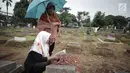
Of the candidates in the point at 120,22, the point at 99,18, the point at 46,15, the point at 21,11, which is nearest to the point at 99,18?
the point at 99,18

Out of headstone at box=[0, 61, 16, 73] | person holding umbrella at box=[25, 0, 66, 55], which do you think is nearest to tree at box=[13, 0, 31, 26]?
person holding umbrella at box=[25, 0, 66, 55]

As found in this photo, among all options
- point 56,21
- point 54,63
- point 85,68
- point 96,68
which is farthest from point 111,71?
point 54,63

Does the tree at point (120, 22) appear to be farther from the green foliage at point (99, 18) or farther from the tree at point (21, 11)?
the tree at point (21, 11)

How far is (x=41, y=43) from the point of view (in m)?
2.01

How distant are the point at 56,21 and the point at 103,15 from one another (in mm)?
33208

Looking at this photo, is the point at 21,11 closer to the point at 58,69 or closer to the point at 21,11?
the point at 21,11

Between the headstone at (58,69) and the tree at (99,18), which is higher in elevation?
the tree at (99,18)

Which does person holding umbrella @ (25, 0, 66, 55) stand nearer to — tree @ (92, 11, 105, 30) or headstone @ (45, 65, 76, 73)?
headstone @ (45, 65, 76, 73)

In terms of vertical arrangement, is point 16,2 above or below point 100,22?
above

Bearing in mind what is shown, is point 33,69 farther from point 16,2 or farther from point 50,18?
point 16,2

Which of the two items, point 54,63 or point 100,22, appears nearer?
point 54,63

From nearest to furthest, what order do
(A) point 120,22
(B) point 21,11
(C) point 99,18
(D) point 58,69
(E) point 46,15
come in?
(D) point 58,69 → (E) point 46,15 → (C) point 99,18 → (B) point 21,11 → (A) point 120,22

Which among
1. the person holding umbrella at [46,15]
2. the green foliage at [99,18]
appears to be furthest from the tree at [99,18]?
the person holding umbrella at [46,15]

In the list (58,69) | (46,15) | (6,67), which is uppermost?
(46,15)
